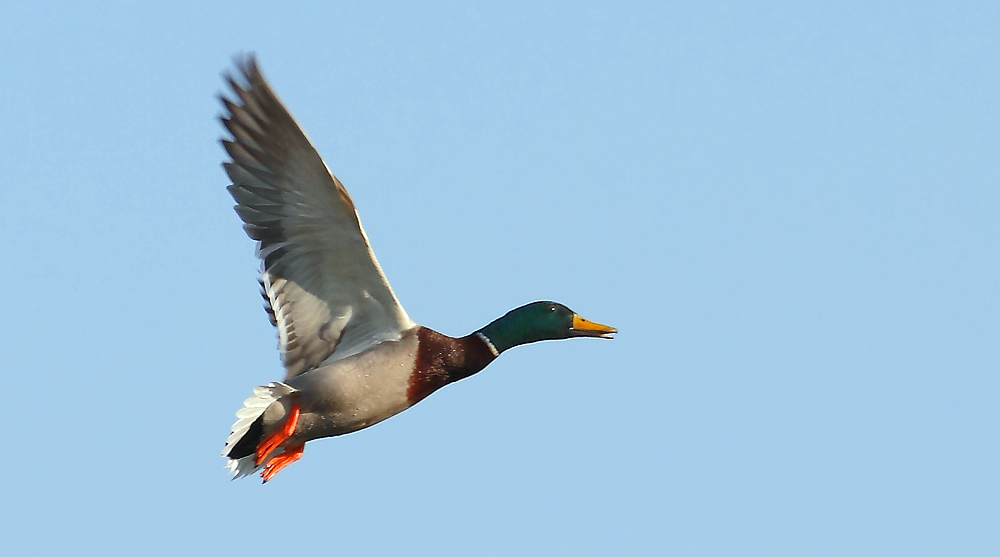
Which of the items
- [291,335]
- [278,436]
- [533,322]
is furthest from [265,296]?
[533,322]

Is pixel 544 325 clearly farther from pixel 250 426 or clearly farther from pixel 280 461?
pixel 250 426

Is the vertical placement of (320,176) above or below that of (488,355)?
above

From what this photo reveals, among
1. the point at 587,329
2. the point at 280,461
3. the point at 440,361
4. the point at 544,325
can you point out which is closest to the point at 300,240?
the point at 440,361

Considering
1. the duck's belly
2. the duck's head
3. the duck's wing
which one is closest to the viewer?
the duck's wing

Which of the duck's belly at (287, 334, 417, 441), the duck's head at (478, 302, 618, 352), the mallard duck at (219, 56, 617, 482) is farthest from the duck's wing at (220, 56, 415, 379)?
the duck's head at (478, 302, 618, 352)

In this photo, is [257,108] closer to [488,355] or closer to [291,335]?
[291,335]

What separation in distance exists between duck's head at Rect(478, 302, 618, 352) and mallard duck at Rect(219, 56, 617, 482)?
0.35 ft

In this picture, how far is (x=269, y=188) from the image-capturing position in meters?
11.3

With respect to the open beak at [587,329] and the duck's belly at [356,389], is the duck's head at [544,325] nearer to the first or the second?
the open beak at [587,329]

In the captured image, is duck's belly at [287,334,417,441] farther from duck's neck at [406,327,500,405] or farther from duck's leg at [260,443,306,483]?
duck's leg at [260,443,306,483]

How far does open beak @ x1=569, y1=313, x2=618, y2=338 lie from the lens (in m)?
12.5

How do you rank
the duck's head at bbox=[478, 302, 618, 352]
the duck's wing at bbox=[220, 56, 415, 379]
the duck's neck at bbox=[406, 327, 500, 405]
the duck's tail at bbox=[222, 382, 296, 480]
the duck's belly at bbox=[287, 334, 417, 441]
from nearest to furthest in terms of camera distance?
the duck's tail at bbox=[222, 382, 296, 480], the duck's wing at bbox=[220, 56, 415, 379], the duck's belly at bbox=[287, 334, 417, 441], the duck's neck at bbox=[406, 327, 500, 405], the duck's head at bbox=[478, 302, 618, 352]

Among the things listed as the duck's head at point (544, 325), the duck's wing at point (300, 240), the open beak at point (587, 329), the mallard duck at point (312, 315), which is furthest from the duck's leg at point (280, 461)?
the open beak at point (587, 329)

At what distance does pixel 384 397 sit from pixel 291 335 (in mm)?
1015
